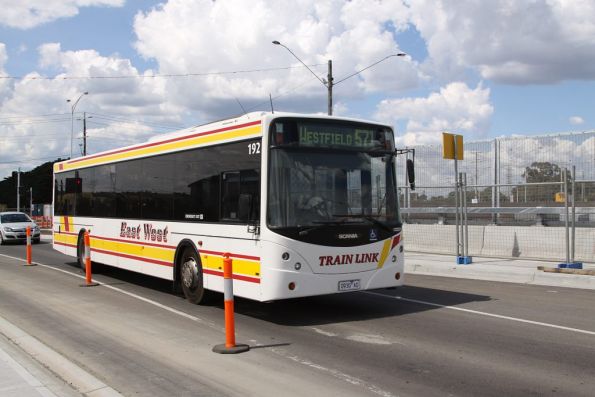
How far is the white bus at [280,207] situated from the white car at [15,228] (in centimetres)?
2164

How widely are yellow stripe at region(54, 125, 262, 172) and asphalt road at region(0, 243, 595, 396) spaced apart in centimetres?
290

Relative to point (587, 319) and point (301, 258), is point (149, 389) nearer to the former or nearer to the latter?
point (301, 258)

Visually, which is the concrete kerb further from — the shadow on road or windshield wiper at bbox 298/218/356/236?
windshield wiper at bbox 298/218/356/236

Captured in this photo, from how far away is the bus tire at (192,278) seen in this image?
10539 mm

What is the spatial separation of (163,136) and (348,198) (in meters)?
5.03

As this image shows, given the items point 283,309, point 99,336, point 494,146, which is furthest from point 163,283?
point 494,146

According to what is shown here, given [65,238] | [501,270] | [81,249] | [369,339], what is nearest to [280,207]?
[369,339]

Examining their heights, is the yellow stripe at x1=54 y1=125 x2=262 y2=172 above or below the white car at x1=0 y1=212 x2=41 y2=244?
above

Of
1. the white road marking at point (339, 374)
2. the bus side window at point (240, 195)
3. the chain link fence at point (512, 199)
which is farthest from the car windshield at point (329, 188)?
the chain link fence at point (512, 199)

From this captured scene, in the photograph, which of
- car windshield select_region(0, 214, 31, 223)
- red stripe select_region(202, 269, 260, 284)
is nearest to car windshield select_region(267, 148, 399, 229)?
red stripe select_region(202, 269, 260, 284)

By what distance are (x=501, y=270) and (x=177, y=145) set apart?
855cm

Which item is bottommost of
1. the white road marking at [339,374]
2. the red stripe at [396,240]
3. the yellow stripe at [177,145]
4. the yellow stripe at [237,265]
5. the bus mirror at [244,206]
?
the white road marking at [339,374]

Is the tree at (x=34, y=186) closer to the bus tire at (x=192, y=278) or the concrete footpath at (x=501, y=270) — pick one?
the concrete footpath at (x=501, y=270)

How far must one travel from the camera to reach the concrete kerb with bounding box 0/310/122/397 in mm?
5574
